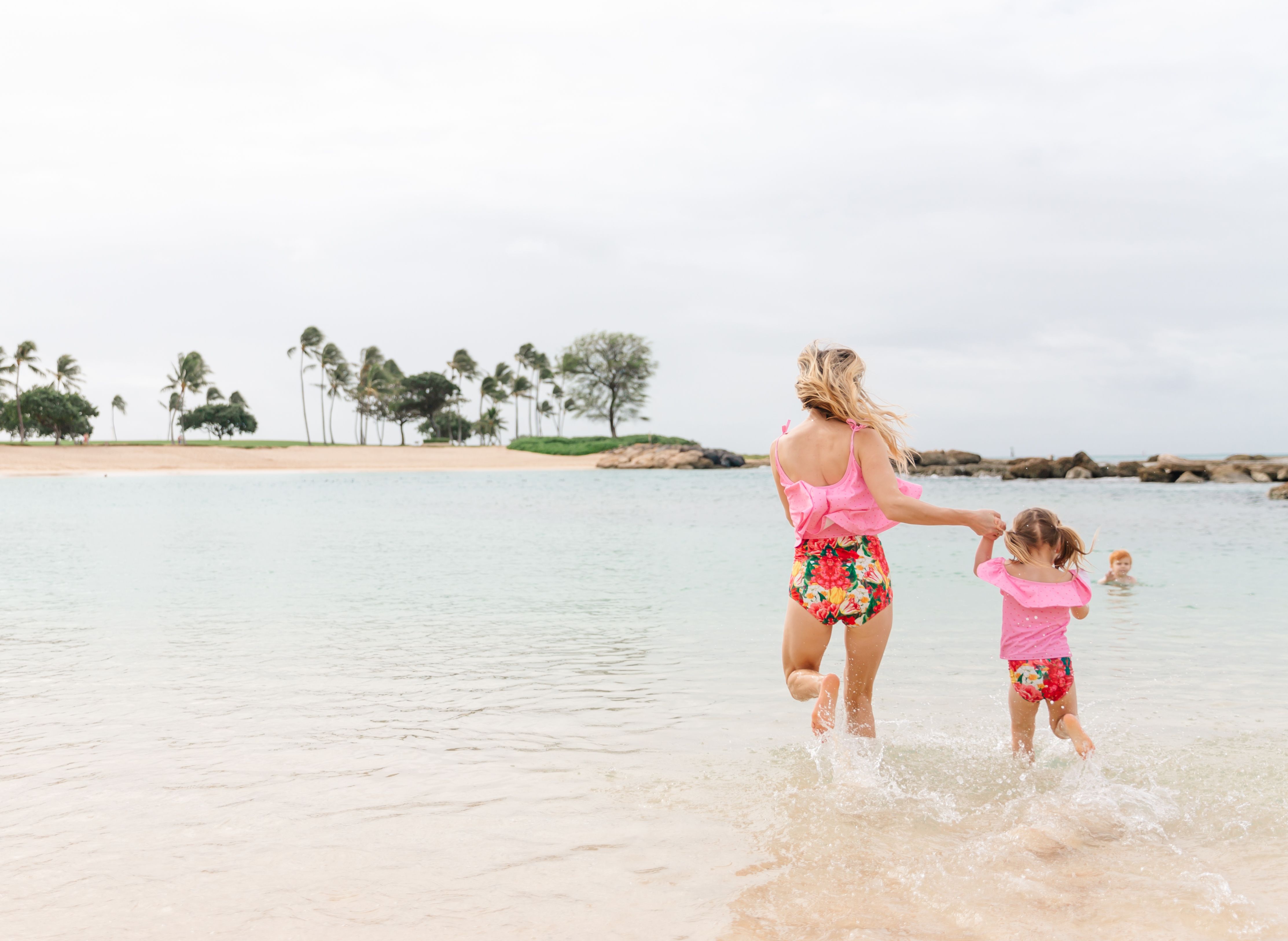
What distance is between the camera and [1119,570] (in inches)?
491

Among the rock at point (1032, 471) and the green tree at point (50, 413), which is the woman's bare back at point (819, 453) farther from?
the green tree at point (50, 413)

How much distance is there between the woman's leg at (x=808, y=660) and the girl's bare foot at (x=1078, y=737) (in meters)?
1.14

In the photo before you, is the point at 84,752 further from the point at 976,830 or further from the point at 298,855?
the point at 976,830

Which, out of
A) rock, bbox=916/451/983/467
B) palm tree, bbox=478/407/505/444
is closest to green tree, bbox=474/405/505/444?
palm tree, bbox=478/407/505/444

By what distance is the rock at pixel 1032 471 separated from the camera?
55781 mm

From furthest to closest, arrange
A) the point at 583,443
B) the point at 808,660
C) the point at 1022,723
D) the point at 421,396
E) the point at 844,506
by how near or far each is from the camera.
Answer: the point at 421,396 < the point at 583,443 < the point at 1022,723 < the point at 808,660 < the point at 844,506

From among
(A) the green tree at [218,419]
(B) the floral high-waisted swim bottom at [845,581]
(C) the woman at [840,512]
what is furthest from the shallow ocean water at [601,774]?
(A) the green tree at [218,419]

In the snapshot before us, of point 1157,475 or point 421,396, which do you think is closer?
point 1157,475

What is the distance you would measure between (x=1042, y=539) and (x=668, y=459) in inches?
2843

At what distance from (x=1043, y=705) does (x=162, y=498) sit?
117 feet

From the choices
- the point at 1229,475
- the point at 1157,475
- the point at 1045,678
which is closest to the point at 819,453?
the point at 1045,678

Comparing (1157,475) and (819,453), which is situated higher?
(819,453)

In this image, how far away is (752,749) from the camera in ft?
17.3

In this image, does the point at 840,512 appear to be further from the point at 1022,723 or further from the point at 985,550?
the point at 1022,723
